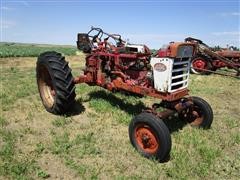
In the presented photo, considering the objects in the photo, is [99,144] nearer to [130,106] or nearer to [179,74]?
[179,74]

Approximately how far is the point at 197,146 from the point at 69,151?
2.17m

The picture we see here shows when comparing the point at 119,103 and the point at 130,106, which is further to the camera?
the point at 119,103

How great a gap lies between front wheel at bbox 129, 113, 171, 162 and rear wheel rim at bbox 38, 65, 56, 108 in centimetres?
285

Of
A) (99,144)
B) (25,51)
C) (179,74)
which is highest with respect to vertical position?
(179,74)

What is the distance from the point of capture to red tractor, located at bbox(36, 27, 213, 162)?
514 cm

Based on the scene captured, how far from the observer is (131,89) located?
6.17 meters

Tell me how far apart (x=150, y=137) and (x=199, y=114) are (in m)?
1.69

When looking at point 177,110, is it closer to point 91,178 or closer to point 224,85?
point 91,178

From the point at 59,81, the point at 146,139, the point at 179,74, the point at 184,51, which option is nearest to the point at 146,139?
the point at 146,139

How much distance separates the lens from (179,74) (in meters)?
5.71

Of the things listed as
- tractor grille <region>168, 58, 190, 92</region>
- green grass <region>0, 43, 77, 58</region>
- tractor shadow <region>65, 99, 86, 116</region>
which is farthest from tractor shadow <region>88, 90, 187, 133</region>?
green grass <region>0, 43, 77, 58</region>

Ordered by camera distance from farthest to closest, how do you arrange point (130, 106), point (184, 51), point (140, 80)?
point (130, 106) < point (140, 80) < point (184, 51)

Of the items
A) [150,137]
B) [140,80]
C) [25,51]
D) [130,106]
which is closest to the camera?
[150,137]

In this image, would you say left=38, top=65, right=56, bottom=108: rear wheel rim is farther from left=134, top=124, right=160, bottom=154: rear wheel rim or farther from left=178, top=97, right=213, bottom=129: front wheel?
left=178, top=97, right=213, bottom=129: front wheel
